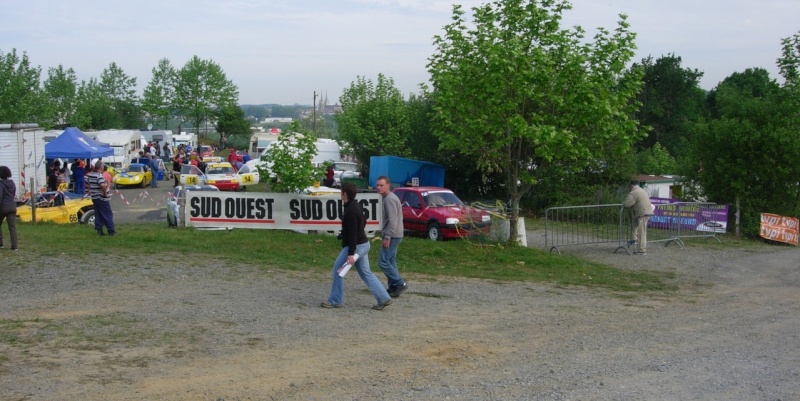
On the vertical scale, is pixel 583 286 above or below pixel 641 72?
below

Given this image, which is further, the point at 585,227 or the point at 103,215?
the point at 585,227

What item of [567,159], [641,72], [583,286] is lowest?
[583,286]

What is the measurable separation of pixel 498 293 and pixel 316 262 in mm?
4091

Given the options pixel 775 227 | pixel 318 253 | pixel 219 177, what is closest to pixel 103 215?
pixel 318 253

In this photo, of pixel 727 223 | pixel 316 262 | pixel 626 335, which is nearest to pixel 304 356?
pixel 626 335

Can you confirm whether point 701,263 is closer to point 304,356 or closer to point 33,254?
point 304,356

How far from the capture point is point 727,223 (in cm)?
2266

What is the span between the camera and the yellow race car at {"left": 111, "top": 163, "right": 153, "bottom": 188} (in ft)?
131

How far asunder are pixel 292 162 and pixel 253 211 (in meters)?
1.56

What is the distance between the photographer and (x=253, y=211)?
19.2 meters

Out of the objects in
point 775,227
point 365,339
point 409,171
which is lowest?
point 365,339

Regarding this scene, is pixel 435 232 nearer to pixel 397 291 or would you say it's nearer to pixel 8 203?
pixel 397 291

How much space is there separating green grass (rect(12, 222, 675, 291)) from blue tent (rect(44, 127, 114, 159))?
17.6 meters

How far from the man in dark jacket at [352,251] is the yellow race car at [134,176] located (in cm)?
3141
